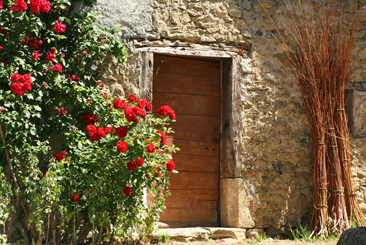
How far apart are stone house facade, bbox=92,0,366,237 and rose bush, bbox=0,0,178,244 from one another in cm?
35

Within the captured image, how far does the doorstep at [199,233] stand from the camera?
13.3ft

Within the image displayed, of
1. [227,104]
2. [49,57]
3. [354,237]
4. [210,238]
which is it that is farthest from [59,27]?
[354,237]

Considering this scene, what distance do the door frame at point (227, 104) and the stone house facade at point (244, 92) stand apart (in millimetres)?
11

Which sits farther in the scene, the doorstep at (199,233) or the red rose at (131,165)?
the doorstep at (199,233)

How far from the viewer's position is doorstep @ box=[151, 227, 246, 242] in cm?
405

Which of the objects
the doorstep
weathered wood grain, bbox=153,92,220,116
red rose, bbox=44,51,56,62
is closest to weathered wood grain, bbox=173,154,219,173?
weathered wood grain, bbox=153,92,220,116

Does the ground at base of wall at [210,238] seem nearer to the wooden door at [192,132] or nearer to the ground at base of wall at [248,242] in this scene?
the ground at base of wall at [248,242]

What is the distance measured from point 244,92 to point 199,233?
164 cm

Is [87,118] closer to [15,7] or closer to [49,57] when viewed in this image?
[49,57]

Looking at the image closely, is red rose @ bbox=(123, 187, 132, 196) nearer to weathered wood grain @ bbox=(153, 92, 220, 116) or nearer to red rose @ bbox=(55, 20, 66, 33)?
weathered wood grain @ bbox=(153, 92, 220, 116)

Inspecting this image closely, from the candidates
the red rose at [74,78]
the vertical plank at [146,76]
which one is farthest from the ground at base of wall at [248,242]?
the red rose at [74,78]

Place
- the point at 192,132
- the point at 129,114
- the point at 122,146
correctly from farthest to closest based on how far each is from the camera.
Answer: the point at 192,132
the point at 129,114
the point at 122,146

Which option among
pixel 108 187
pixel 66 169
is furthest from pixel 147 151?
pixel 66 169

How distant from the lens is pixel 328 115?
4.37 m
